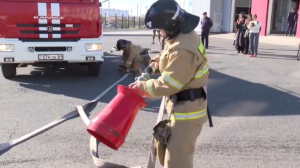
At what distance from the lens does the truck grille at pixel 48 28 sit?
7.49 metres

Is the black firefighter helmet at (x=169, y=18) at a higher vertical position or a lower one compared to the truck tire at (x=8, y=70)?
higher

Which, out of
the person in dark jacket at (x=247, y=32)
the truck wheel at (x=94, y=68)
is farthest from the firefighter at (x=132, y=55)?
the person in dark jacket at (x=247, y=32)

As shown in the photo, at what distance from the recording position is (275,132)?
16.0 ft

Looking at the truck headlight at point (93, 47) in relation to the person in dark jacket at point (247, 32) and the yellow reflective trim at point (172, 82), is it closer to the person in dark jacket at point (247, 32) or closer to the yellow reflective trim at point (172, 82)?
the yellow reflective trim at point (172, 82)

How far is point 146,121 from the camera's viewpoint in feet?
17.5

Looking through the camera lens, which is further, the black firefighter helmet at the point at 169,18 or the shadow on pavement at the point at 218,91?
the shadow on pavement at the point at 218,91

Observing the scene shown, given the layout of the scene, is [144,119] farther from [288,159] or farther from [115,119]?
[115,119]

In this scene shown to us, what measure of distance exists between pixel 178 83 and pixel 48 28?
5891 millimetres

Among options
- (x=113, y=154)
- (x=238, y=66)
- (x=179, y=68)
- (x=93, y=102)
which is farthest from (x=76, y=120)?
(x=238, y=66)

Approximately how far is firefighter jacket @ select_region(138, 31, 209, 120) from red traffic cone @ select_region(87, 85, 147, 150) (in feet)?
0.48

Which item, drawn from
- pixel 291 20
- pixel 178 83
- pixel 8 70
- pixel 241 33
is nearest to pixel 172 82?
pixel 178 83

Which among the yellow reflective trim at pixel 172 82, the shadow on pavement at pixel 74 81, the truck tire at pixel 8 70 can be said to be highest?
the yellow reflective trim at pixel 172 82

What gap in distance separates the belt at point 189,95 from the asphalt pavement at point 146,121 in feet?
4.73

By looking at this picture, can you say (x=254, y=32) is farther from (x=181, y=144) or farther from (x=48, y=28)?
(x=181, y=144)
